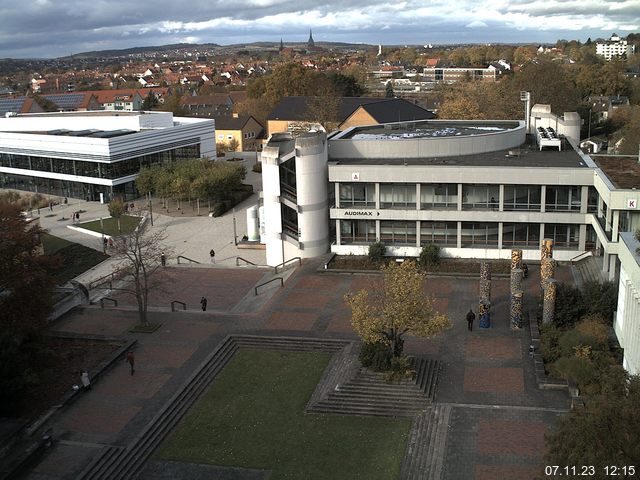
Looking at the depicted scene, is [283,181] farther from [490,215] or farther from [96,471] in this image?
[96,471]

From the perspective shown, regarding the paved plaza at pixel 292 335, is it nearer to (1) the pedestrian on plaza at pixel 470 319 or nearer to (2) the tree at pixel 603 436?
(1) the pedestrian on plaza at pixel 470 319

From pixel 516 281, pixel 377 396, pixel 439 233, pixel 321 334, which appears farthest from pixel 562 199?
pixel 377 396

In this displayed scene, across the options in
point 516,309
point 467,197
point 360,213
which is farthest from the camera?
point 360,213

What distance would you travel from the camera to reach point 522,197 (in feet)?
144

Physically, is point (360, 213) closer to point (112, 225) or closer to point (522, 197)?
point (522, 197)

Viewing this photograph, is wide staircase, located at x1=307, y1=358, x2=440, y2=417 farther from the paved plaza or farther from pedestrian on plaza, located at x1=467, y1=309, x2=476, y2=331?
pedestrian on plaza, located at x1=467, y1=309, x2=476, y2=331

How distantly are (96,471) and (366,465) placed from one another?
30.8 feet

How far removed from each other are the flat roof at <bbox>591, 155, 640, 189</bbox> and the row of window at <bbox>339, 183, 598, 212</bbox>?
77.7 inches

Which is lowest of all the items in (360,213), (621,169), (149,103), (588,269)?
(588,269)

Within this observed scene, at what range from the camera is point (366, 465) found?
Result: 2386 cm

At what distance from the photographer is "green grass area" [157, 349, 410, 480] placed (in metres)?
24.0

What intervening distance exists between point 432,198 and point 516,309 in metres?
13.4

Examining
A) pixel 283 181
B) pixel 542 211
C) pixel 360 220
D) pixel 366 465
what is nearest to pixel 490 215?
pixel 542 211

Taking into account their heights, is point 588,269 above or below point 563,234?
below
